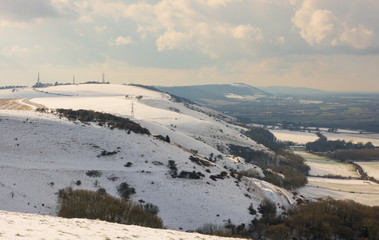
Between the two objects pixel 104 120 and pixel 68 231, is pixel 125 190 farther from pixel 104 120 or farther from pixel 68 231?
pixel 104 120

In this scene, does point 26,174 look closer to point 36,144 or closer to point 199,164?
point 36,144

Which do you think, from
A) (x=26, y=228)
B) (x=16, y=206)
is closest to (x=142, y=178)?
(x=16, y=206)

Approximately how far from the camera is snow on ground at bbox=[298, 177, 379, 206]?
105287mm

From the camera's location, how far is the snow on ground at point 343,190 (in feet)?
345

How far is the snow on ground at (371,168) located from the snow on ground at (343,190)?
25.5 meters

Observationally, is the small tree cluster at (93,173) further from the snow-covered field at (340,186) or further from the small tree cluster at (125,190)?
the snow-covered field at (340,186)

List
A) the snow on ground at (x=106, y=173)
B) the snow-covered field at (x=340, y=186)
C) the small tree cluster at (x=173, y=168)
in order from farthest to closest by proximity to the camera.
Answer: the snow-covered field at (x=340, y=186) < the small tree cluster at (x=173, y=168) < the snow on ground at (x=106, y=173)

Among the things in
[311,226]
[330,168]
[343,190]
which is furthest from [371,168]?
[311,226]

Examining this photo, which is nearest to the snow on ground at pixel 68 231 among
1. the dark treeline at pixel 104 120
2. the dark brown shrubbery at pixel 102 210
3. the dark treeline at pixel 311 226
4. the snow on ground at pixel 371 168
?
the dark brown shrubbery at pixel 102 210

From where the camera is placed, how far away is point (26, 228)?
60.9 feet

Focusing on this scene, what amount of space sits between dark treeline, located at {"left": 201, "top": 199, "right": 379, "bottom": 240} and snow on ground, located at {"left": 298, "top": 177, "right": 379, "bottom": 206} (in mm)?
46052

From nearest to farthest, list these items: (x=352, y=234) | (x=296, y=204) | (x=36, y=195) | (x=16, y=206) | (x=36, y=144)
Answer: (x=16, y=206) → (x=36, y=195) → (x=352, y=234) → (x=36, y=144) → (x=296, y=204)

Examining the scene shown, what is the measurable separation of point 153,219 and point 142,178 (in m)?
22.1

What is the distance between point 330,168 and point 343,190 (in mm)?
57240
